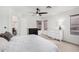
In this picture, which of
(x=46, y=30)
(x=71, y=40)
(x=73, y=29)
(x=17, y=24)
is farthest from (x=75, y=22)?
(x=46, y=30)

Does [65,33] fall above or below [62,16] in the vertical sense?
below

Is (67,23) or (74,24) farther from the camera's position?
(67,23)

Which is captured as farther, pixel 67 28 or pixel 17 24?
pixel 17 24

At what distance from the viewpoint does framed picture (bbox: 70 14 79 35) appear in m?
6.01

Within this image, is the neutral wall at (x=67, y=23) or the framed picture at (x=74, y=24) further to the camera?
the neutral wall at (x=67, y=23)

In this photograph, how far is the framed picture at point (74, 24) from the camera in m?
6.01

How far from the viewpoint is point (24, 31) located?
31.0ft

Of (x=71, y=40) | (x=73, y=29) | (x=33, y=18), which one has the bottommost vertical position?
(x=71, y=40)

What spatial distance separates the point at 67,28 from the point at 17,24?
3387mm

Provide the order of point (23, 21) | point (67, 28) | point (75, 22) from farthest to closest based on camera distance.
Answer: point (23, 21)
point (67, 28)
point (75, 22)

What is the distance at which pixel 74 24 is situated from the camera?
621 centimetres

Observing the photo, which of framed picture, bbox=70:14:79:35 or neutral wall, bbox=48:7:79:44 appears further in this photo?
neutral wall, bbox=48:7:79:44
